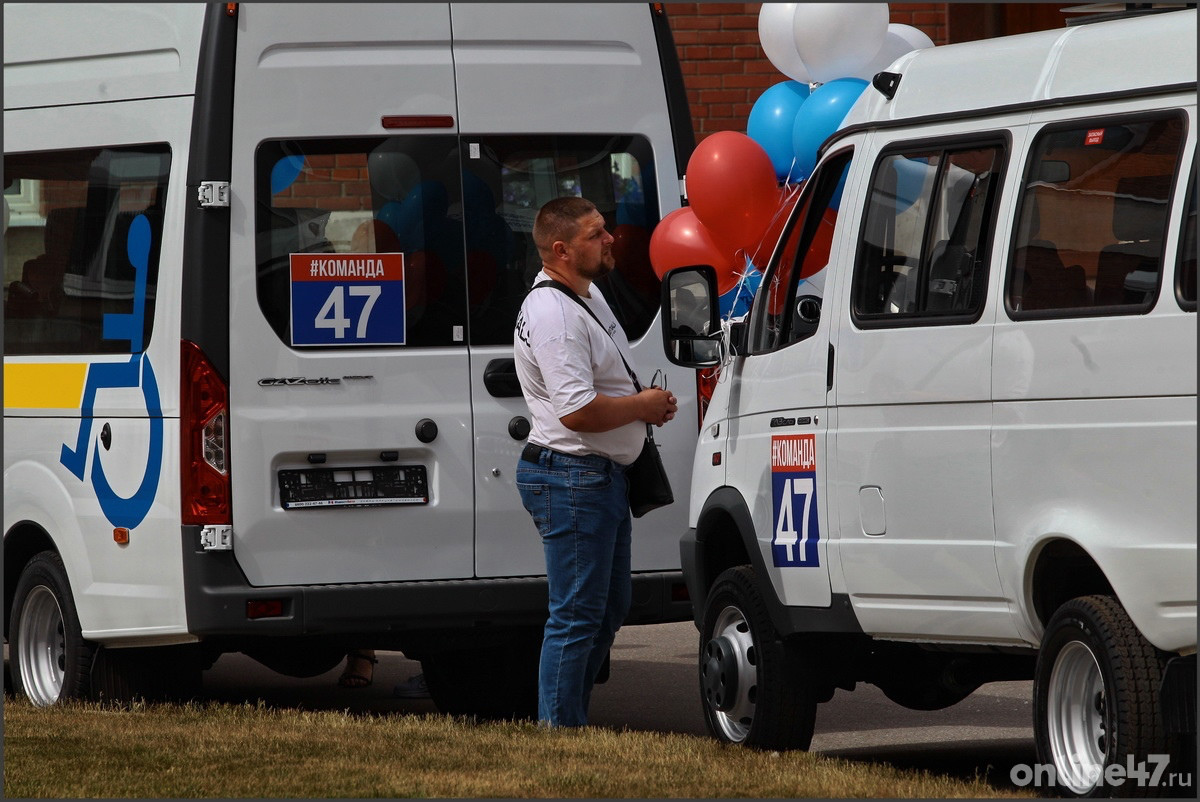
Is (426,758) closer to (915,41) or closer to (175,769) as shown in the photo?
(175,769)

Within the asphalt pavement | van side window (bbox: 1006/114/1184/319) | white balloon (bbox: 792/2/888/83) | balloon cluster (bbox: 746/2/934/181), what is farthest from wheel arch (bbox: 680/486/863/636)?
white balloon (bbox: 792/2/888/83)

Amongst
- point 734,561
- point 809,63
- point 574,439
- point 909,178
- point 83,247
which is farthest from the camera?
point 809,63

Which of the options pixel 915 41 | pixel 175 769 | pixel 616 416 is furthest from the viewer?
pixel 915 41

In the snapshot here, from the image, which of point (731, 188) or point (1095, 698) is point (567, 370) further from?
point (1095, 698)

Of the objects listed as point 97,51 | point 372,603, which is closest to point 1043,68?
point 372,603

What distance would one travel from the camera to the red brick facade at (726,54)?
14297 mm

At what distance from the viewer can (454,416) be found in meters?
7.83

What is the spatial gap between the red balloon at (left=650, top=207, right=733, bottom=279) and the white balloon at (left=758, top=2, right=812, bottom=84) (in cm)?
92

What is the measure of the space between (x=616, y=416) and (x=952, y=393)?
1.49 meters

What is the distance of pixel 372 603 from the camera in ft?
25.3

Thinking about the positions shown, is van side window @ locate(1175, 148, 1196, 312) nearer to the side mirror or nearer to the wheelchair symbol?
the side mirror

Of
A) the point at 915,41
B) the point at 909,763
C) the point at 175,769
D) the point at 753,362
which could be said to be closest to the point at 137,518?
the point at 175,769

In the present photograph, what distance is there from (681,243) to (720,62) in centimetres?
657

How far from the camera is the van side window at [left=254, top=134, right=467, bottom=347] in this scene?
7.67 m
